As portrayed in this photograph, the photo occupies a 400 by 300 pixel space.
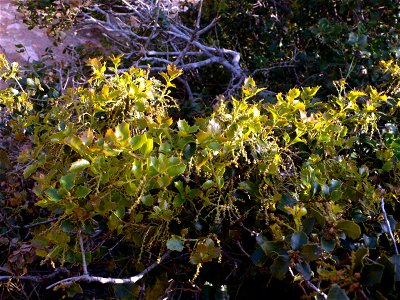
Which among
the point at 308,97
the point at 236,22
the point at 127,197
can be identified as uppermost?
the point at 308,97

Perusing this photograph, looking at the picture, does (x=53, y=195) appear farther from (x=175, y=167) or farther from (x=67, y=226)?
(x=175, y=167)

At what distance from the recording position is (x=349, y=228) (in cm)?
129

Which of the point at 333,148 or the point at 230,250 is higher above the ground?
the point at 333,148

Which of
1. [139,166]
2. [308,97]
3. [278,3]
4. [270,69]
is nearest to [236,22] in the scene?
[278,3]

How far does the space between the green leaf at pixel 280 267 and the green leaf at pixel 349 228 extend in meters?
0.18

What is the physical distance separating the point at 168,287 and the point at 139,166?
1.49 feet

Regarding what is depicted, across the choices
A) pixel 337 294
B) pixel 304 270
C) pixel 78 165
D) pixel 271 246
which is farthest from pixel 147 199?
pixel 337 294

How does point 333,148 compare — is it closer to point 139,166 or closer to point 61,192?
point 139,166

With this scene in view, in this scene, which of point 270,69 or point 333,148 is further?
point 270,69

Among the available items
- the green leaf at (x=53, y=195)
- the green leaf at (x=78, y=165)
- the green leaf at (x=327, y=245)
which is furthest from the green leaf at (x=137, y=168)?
the green leaf at (x=327, y=245)

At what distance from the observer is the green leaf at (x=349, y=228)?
1.28 meters

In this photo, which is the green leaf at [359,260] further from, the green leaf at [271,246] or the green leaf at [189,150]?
the green leaf at [189,150]

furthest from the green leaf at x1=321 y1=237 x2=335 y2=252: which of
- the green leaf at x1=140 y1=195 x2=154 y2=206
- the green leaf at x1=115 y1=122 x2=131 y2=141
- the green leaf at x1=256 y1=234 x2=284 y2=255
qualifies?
the green leaf at x1=115 y1=122 x2=131 y2=141

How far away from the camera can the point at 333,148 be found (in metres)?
1.62
